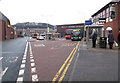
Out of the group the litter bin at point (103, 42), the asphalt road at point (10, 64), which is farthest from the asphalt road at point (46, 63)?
the litter bin at point (103, 42)

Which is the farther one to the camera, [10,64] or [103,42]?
[103,42]

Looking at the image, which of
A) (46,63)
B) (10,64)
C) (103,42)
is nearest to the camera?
(10,64)

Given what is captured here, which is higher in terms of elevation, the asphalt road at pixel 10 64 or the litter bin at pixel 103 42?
the litter bin at pixel 103 42

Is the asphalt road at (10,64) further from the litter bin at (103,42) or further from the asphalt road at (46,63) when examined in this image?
the litter bin at (103,42)

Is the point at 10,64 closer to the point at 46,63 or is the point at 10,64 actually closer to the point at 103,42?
the point at 46,63

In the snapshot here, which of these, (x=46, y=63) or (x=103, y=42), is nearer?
(x=46, y=63)

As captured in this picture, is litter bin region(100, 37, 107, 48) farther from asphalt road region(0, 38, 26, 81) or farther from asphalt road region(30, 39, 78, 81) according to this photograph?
asphalt road region(0, 38, 26, 81)

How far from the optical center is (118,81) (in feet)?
14.9

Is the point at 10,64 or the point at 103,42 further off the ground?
the point at 103,42

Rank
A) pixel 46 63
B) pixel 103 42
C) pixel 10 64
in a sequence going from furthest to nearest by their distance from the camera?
pixel 103 42, pixel 46 63, pixel 10 64

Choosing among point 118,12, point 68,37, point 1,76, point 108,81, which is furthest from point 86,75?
point 68,37

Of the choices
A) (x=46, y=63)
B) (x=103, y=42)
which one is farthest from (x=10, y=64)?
(x=103, y=42)

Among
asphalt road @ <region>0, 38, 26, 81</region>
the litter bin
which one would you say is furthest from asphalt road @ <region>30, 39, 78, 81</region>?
the litter bin

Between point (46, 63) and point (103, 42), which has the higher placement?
point (103, 42)
